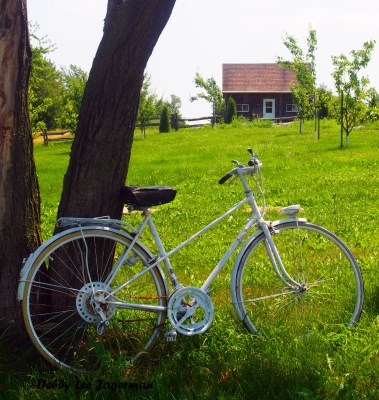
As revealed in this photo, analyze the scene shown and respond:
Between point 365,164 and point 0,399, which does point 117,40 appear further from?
point 365,164

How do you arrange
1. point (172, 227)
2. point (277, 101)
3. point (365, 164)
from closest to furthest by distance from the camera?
point (172, 227) → point (365, 164) → point (277, 101)

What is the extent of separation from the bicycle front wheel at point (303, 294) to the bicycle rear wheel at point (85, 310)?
65 centimetres

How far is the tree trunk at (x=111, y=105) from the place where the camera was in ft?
12.6

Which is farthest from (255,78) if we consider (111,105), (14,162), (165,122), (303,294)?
(14,162)

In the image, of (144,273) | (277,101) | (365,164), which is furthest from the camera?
(277,101)

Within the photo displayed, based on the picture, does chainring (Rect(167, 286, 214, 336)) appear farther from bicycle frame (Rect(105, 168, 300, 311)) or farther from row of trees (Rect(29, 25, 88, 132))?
row of trees (Rect(29, 25, 88, 132))

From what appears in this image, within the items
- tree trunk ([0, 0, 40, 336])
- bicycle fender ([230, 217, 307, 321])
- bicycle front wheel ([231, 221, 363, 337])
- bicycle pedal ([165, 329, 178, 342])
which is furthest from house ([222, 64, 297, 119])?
bicycle pedal ([165, 329, 178, 342])

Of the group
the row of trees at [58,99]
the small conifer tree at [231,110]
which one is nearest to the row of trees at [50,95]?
the row of trees at [58,99]

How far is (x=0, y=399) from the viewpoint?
340 cm

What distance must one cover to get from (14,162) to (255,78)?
60830mm

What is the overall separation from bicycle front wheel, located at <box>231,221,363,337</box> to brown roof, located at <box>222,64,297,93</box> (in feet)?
190

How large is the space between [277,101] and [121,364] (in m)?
60.6

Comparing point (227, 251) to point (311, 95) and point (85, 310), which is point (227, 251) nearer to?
point (85, 310)

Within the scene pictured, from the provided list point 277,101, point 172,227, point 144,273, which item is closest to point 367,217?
point 172,227
